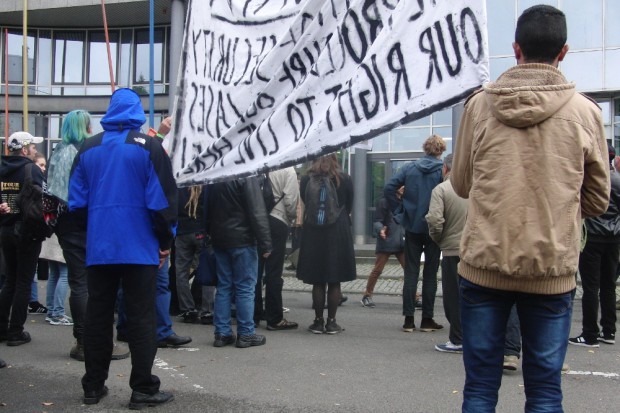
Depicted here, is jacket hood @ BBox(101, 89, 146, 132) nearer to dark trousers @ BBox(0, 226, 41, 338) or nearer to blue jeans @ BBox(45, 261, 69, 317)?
dark trousers @ BBox(0, 226, 41, 338)

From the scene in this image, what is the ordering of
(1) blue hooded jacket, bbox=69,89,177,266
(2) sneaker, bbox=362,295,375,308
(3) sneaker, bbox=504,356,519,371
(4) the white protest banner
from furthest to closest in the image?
(2) sneaker, bbox=362,295,375,308 → (3) sneaker, bbox=504,356,519,371 → (1) blue hooded jacket, bbox=69,89,177,266 → (4) the white protest banner

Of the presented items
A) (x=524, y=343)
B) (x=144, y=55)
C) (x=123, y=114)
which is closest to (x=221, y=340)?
(x=123, y=114)

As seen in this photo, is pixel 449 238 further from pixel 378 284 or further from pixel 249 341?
pixel 378 284

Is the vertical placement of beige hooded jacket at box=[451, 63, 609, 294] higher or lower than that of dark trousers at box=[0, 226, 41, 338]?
higher

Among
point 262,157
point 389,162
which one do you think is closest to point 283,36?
point 262,157

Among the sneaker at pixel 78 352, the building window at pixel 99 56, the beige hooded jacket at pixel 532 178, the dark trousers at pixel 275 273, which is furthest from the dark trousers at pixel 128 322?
the building window at pixel 99 56

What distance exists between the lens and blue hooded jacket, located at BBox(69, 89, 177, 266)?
455 centimetres

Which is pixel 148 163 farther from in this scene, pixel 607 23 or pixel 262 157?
pixel 607 23

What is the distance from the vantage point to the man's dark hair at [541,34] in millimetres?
2871

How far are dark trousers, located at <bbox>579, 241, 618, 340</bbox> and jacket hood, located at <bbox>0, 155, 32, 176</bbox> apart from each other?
5197 mm

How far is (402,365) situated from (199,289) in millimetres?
3528

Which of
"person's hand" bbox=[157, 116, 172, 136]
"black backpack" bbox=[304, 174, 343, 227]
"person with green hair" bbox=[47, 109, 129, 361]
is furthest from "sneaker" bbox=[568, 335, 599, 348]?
"person's hand" bbox=[157, 116, 172, 136]

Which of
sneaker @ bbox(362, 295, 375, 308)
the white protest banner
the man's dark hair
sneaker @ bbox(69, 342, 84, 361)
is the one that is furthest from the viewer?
sneaker @ bbox(362, 295, 375, 308)

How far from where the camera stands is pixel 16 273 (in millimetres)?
6527
